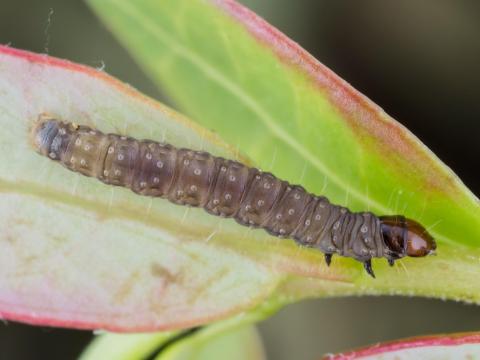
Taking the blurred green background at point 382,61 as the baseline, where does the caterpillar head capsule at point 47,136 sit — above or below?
below

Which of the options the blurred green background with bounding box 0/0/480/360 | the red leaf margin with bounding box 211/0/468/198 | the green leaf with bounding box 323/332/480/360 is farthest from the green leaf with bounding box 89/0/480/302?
the blurred green background with bounding box 0/0/480/360

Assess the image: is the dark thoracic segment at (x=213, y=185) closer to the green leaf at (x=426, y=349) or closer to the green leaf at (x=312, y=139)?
the green leaf at (x=312, y=139)

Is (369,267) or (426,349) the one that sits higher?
(369,267)

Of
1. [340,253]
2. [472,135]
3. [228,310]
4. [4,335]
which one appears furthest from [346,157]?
[4,335]

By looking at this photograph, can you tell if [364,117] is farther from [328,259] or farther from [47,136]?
[47,136]

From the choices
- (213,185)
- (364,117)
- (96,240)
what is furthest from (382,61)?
(96,240)

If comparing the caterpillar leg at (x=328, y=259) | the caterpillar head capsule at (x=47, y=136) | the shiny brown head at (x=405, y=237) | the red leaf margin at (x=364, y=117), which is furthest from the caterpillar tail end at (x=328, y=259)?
the caterpillar head capsule at (x=47, y=136)

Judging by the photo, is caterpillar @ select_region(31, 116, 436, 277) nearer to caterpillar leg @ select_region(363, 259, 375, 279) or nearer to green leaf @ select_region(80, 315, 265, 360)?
caterpillar leg @ select_region(363, 259, 375, 279)

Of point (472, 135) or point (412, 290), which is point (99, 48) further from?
point (412, 290)
